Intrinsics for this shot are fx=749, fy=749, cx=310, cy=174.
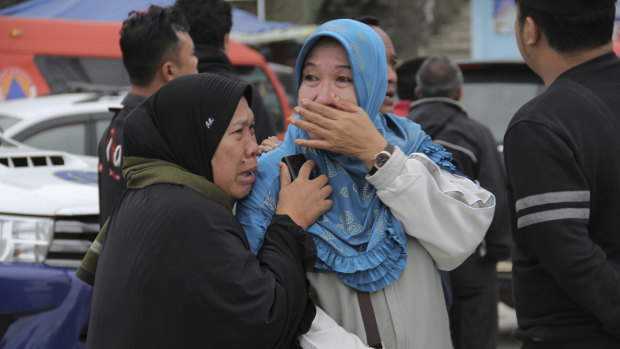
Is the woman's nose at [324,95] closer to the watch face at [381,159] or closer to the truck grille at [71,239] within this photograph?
the watch face at [381,159]

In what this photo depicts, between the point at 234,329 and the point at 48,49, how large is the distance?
7632 mm

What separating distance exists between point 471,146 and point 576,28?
6.78 feet

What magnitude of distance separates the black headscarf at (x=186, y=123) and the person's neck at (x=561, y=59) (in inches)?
35.8

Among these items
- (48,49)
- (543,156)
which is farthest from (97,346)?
(48,49)

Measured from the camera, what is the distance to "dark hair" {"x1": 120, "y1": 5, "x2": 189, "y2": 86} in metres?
3.35

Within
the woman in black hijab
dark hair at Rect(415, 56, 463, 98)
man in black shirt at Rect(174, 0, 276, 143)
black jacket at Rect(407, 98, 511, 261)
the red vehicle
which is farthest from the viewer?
the red vehicle

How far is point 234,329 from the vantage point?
6.15 ft

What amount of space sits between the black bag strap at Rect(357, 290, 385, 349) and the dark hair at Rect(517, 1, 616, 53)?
0.91 meters

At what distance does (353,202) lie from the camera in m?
2.12

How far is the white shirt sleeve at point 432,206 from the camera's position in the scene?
203 cm

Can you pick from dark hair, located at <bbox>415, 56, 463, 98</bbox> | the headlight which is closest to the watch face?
the headlight

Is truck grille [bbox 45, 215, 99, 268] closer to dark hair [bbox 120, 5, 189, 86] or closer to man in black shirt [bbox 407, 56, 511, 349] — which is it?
dark hair [bbox 120, 5, 189, 86]

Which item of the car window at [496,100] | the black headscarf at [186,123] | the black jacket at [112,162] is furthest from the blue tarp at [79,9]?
the black headscarf at [186,123]

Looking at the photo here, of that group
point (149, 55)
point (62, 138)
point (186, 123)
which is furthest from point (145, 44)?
point (62, 138)
